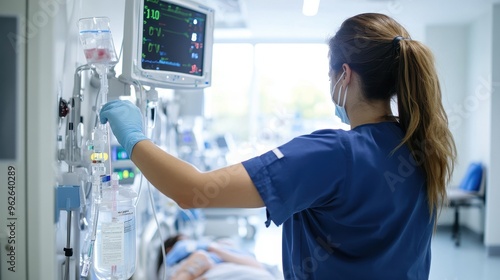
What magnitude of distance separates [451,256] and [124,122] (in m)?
4.27

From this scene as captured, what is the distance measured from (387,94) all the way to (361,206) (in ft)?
1.05

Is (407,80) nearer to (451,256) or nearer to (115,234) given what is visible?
(115,234)

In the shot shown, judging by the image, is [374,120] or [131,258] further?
[131,258]

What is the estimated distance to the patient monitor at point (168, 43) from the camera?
1317 mm

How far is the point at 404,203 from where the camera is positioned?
1112mm

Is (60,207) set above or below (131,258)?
above

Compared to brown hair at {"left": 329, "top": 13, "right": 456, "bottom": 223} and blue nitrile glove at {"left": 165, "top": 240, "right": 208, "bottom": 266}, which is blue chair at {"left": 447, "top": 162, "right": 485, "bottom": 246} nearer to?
blue nitrile glove at {"left": 165, "top": 240, "right": 208, "bottom": 266}

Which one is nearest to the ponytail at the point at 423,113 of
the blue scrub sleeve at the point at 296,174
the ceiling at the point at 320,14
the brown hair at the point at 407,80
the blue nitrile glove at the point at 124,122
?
the brown hair at the point at 407,80

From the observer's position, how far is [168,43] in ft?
4.72

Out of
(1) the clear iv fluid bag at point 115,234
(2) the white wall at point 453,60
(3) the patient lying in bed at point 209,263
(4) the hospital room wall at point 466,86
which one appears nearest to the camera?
(1) the clear iv fluid bag at point 115,234

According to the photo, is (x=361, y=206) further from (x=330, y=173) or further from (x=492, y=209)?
(x=492, y=209)

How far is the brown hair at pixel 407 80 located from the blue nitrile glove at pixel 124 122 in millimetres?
573

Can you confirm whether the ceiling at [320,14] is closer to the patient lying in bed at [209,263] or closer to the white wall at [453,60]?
the white wall at [453,60]

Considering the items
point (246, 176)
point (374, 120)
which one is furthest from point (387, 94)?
point (246, 176)
